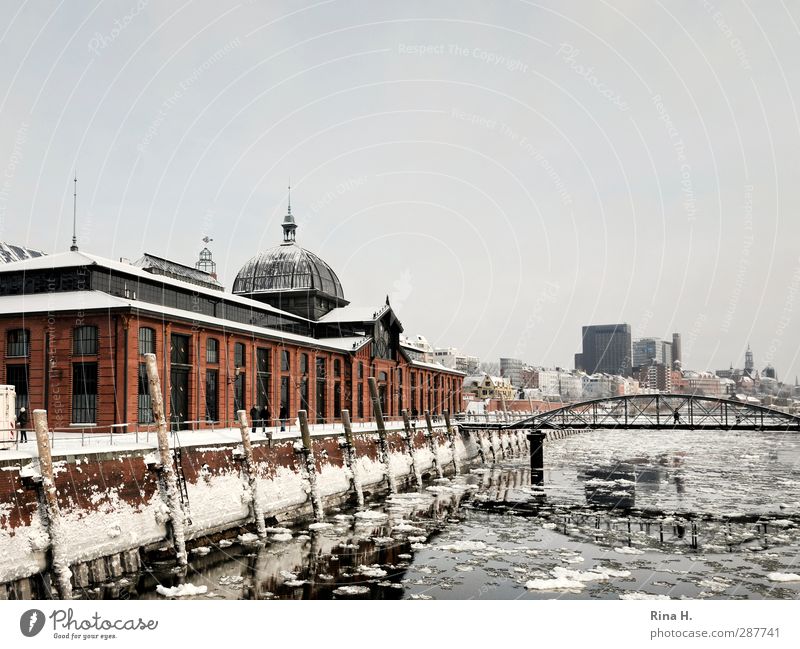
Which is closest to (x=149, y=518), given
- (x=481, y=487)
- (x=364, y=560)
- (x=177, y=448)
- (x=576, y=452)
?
(x=177, y=448)

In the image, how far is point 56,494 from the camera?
20141 millimetres

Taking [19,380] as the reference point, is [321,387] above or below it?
below

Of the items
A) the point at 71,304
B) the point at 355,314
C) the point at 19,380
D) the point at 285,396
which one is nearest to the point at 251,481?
the point at 71,304

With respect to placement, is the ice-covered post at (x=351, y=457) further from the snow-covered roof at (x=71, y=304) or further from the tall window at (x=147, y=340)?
the tall window at (x=147, y=340)

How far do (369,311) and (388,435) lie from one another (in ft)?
67.0

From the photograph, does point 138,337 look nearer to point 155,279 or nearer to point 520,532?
point 155,279

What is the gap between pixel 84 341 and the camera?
3588cm

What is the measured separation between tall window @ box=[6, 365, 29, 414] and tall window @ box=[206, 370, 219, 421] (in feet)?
33.6

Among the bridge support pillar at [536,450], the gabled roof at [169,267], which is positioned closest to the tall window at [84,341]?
the gabled roof at [169,267]

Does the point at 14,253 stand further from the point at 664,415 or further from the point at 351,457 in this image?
the point at 664,415

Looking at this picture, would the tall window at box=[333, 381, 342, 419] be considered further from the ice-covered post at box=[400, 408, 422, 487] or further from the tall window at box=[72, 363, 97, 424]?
the tall window at box=[72, 363, 97, 424]

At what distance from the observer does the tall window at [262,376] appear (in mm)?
48300

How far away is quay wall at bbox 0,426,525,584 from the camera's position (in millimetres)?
19266

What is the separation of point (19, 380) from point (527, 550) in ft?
88.4
